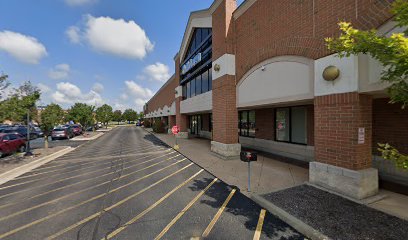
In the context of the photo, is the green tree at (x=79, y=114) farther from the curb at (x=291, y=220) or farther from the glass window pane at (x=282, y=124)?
the curb at (x=291, y=220)

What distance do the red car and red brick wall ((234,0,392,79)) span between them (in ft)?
53.2

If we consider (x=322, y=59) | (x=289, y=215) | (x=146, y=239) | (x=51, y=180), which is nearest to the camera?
(x=146, y=239)

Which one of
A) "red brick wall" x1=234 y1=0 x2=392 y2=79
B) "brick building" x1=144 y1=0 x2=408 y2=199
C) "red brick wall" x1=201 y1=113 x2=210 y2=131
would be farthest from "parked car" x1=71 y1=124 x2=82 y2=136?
"red brick wall" x1=234 y1=0 x2=392 y2=79

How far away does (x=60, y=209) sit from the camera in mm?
5590

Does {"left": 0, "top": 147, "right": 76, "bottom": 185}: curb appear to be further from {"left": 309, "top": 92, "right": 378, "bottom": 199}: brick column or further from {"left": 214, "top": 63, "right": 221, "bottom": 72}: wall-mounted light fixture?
{"left": 309, "top": 92, "right": 378, "bottom": 199}: brick column

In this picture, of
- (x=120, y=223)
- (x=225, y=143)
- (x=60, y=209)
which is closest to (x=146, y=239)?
(x=120, y=223)

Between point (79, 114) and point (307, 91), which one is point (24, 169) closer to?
point (307, 91)

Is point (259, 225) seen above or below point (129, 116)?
below

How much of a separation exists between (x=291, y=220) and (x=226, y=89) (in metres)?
8.59

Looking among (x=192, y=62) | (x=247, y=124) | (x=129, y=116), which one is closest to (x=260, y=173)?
(x=247, y=124)

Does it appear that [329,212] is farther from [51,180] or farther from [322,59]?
[51,180]

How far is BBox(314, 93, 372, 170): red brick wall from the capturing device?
575 cm

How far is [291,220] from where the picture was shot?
4.60 metres

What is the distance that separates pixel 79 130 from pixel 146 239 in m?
33.4
